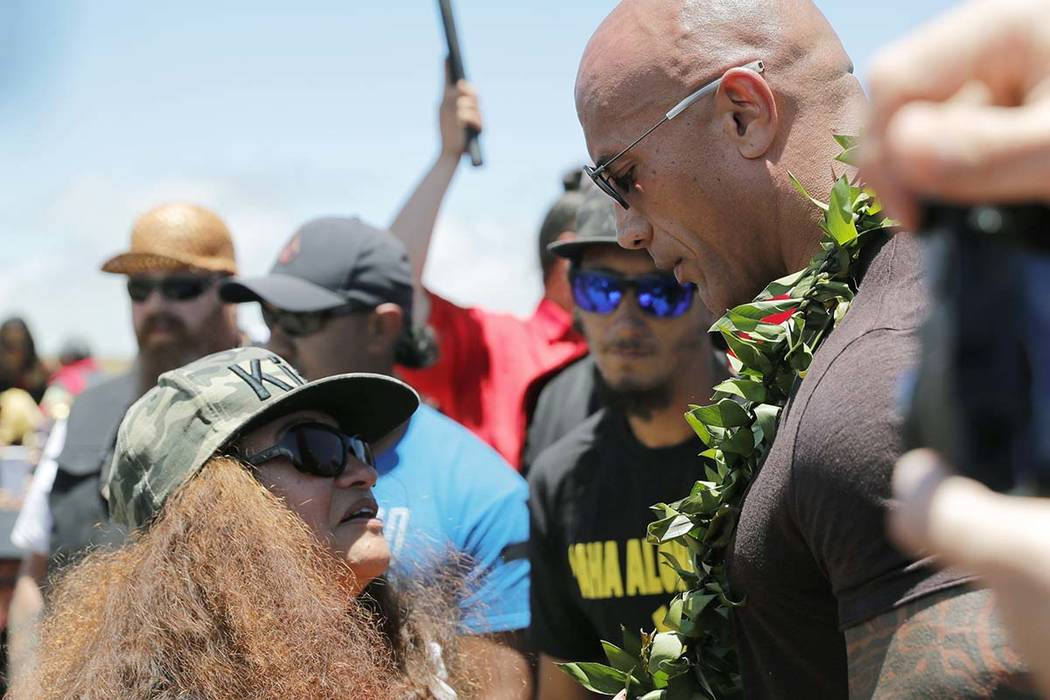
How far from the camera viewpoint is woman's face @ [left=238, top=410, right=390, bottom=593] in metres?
2.51

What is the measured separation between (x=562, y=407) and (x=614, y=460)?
0.91 metres

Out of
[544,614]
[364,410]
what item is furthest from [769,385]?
[544,614]

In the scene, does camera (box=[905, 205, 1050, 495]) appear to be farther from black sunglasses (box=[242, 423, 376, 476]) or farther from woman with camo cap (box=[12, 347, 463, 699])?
black sunglasses (box=[242, 423, 376, 476])

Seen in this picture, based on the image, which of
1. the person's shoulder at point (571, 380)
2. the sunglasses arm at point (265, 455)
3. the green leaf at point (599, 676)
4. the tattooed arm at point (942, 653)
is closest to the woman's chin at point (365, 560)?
the sunglasses arm at point (265, 455)

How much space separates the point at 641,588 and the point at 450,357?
1.79 m

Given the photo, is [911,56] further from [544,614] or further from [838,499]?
[544,614]

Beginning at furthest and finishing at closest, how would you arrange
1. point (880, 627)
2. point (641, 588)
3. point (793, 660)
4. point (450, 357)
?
point (450, 357) < point (641, 588) < point (793, 660) < point (880, 627)

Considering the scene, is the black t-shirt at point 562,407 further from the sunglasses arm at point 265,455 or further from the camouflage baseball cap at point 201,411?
the sunglasses arm at point 265,455

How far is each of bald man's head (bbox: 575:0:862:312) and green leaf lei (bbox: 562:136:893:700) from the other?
0.12m

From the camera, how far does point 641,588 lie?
3854 millimetres

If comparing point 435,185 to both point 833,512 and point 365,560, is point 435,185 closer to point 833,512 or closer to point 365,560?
point 365,560

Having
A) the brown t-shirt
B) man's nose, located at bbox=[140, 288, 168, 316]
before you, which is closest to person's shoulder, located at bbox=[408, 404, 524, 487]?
man's nose, located at bbox=[140, 288, 168, 316]

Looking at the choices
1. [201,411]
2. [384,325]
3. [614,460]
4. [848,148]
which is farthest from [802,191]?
[384,325]

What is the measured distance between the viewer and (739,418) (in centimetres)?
229
